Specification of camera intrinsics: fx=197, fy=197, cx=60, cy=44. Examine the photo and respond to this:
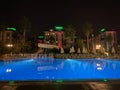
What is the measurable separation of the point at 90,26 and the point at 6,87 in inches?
Answer: 1395

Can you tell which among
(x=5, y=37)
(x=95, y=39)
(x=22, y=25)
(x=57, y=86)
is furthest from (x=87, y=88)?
(x=95, y=39)

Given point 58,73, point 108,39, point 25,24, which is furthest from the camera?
point 108,39

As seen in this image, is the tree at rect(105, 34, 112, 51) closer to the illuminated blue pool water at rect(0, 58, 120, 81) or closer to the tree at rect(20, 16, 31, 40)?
the tree at rect(20, 16, 31, 40)

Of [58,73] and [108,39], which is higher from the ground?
[108,39]

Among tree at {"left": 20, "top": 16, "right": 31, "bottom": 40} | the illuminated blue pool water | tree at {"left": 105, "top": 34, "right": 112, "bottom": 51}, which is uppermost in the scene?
tree at {"left": 20, "top": 16, "right": 31, "bottom": 40}

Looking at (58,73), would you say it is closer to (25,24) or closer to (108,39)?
(25,24)

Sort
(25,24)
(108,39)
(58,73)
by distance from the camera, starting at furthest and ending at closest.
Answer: (108,39), (25,24), (58,73)

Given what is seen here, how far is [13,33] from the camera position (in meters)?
50.6

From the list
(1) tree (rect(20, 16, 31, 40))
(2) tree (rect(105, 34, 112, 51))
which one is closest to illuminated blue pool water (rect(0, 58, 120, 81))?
(1) tree (rect(20, 16, 31, 40))

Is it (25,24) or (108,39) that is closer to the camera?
(25,24)

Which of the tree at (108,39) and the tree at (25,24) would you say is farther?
the tree at (108,39)

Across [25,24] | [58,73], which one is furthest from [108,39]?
[58,73]

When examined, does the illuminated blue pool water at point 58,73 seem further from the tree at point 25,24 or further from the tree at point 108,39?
the tree at point 108,39

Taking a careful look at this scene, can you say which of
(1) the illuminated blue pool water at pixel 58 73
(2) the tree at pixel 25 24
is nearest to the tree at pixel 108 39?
(2) the tree at pixel 25 24
